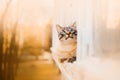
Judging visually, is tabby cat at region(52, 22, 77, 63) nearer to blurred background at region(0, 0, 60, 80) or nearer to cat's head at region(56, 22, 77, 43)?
cat's head at region(56, 22, 77, 43)

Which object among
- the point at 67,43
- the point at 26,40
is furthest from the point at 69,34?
the point at 26,40

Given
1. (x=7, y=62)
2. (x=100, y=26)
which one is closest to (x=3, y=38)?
(x=7, y=62)

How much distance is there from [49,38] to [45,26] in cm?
14

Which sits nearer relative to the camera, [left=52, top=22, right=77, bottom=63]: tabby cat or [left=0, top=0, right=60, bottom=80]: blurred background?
[left=52, top=22, right=77, bottom=63]: tabby cat

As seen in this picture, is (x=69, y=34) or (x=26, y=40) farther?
(x=26, y=40)

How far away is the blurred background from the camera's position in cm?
225

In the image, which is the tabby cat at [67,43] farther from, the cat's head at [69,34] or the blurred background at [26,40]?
the blurred background at [26,40]

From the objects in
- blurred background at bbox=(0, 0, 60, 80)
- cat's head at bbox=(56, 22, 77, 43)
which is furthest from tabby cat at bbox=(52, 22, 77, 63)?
blurred background at bbox=(0, 0, 60, 80)

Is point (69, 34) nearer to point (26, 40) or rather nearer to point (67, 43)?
point (67, 43)

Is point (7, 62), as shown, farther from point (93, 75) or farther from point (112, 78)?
point (112, 78)

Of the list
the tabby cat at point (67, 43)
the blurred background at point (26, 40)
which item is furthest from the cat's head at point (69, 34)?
the blurred background at point (26, 40)

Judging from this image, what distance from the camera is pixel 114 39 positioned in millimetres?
1144

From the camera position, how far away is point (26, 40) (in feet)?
7.45

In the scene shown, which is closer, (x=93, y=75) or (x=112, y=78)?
(x=112, y=78)
